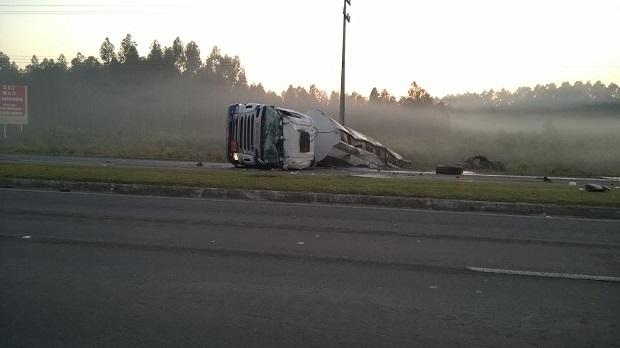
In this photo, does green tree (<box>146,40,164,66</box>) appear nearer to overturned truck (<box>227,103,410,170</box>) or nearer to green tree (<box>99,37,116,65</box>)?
green tree (<box>99,37,116,65</box>)

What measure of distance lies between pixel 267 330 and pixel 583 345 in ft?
8.37

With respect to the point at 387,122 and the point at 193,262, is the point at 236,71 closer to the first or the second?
the point at 387,122

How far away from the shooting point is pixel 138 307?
15.3 feet

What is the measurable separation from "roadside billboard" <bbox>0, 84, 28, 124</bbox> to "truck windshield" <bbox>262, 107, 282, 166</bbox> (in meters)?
28.5

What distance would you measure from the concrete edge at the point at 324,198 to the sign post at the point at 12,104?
102 ft

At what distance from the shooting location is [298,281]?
5617 millimetres

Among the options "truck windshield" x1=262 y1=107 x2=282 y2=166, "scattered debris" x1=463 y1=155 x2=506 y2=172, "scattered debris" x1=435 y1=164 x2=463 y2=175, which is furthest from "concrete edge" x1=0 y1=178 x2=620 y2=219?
"scattered debris" x1=463 y1=155 x2=506 y2=172

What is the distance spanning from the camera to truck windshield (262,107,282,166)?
20656 mm

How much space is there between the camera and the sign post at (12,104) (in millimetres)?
39750

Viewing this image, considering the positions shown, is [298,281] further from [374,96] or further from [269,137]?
[374,96]

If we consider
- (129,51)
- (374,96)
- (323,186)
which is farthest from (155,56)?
(323,186)

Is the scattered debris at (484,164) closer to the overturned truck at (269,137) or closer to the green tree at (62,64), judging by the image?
the overturned truck at (269,137)

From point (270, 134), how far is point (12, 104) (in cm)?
2938

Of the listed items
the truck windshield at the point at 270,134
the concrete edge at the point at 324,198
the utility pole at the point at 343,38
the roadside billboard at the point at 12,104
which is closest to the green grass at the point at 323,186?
the concrete edge at the point at 324,198
